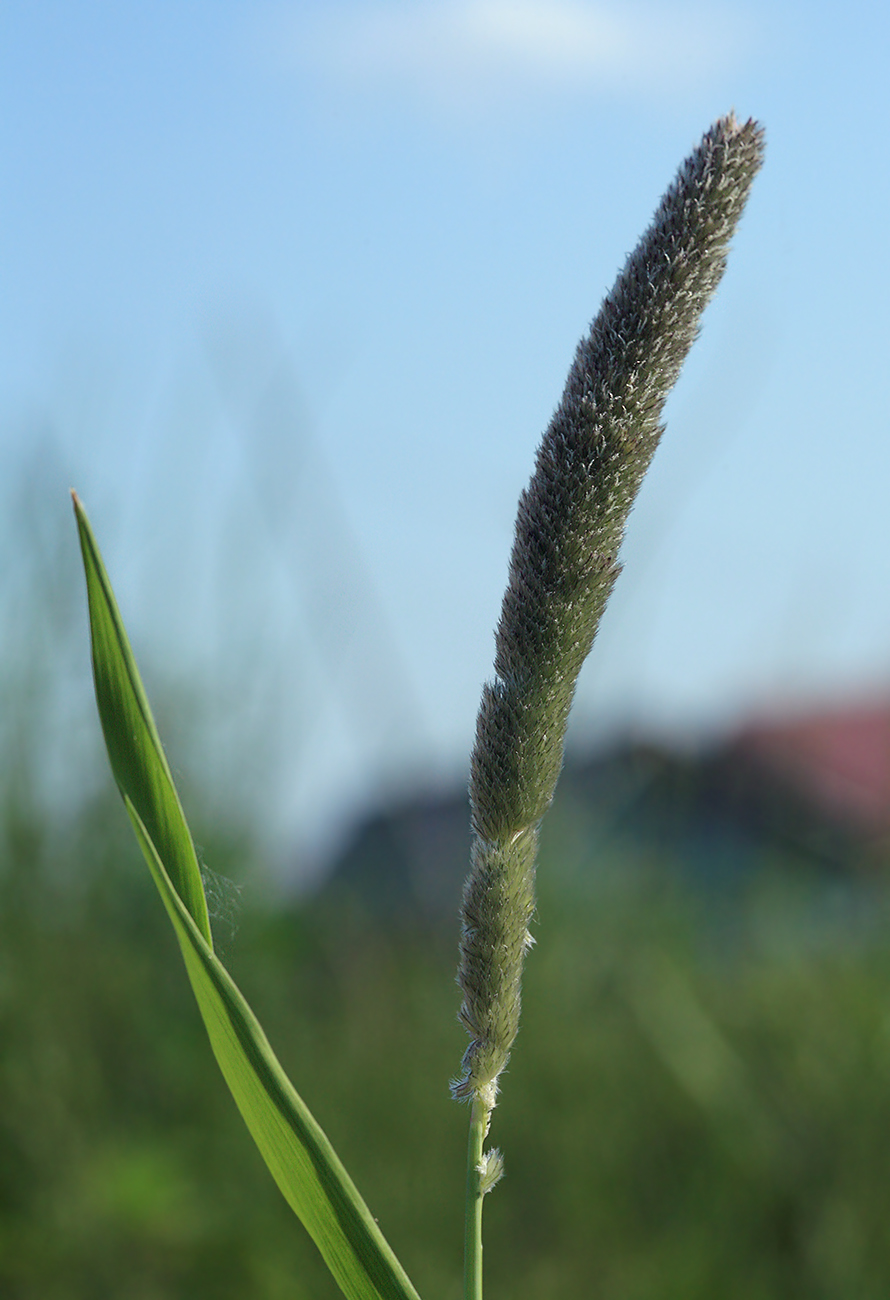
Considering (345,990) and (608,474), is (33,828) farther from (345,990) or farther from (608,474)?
(608,474)

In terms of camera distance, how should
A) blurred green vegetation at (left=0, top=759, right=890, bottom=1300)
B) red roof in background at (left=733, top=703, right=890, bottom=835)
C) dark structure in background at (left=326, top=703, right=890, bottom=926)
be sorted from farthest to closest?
red roof in background at (left=733, top=703, right=890, bottom=835) < dark structure in background at (left=326, top=703, right=890, bottom=926) < blurred green vegetation at (left=0, top=759, right=890, bottom=1300)

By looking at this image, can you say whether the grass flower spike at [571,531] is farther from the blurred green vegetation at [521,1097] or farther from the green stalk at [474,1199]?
the blurred green vegetation at [521,1097]

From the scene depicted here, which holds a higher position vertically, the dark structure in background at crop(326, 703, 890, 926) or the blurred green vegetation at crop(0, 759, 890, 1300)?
the dark structure in background at crop(326, 703, 890, 926)

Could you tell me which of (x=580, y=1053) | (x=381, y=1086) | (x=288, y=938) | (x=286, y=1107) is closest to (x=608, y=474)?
(x=286, y=1107)

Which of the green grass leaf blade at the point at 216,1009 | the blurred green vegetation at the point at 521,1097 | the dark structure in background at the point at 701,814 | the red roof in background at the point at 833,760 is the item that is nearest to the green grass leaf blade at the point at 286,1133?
the green grass leaf blade at the point at 216,1009

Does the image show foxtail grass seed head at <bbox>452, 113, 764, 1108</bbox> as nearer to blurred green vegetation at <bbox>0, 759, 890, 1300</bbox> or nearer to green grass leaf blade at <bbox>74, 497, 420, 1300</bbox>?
green grass leaf blade at <bbox>74, 497, 420, 1300</bbox>

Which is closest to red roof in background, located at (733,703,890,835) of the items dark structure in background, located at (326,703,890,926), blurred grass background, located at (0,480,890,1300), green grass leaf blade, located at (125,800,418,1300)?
dark structure in background, located at (326,703,890,926)

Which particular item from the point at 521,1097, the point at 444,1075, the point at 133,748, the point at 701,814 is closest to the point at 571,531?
the point at 133,748
